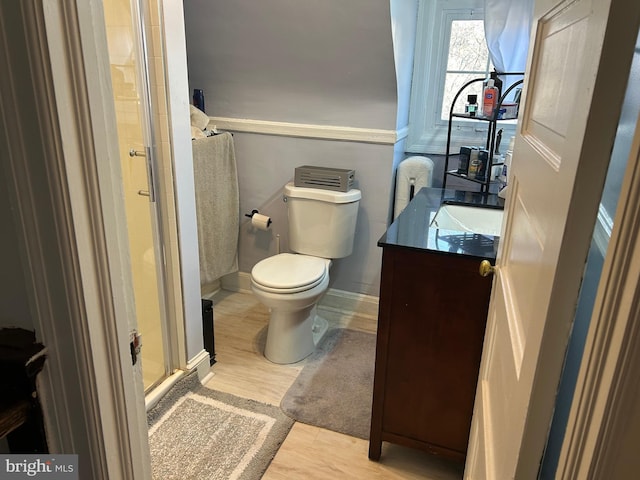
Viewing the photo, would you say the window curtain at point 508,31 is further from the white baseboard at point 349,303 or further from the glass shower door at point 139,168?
the glass shower door at point 139,168

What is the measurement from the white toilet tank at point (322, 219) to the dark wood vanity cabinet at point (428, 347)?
965 mm

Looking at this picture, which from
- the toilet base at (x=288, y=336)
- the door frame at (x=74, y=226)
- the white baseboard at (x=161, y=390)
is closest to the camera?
the door frame at (x=74, y=226)

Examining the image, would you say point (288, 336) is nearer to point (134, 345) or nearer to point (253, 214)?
point (253, 214)

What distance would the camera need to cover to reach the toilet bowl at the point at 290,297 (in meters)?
2.31

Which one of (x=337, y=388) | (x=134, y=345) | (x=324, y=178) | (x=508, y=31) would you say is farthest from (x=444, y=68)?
(x=134, y=345)

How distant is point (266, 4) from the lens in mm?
2357

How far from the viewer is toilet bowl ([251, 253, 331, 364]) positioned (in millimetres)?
2314

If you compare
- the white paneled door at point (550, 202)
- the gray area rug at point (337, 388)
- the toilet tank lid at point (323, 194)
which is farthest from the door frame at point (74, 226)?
the toilet tank lid at point (323, 194)

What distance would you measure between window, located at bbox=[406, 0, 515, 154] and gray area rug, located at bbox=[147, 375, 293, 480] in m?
1.67

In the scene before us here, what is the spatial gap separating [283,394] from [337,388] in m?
0.25

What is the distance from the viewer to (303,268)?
8.11 feet

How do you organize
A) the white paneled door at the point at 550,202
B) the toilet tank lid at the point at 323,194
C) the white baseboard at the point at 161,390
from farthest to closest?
the toilet tank lid at the point at 323,194 → the white baseboard at the point at 161,390 → the white paneled door at the point at 550,202

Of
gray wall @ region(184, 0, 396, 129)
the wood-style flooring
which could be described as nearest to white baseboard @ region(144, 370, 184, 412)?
the wood-style flooring

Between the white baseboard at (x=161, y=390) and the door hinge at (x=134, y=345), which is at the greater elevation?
the door hinge at (x=134, y=345)
